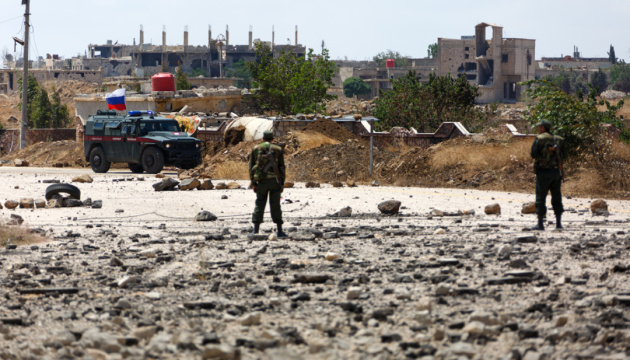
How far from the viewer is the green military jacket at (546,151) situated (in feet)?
36.4

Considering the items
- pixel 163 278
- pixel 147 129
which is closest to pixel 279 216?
pixel 163 278

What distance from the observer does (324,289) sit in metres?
7.78

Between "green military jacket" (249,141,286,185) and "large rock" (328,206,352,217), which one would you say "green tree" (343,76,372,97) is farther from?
"green military jacket" (249,141,286,185)

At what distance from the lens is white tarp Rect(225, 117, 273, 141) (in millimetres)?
27745

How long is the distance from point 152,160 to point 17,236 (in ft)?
44.9

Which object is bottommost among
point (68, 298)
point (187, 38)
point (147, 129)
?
point (68, 298)

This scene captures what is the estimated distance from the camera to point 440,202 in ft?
51.7

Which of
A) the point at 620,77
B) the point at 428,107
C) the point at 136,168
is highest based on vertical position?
the point at 620,77

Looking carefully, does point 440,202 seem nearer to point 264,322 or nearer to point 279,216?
point 279,216

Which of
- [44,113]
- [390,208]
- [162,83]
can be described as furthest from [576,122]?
[44,113]

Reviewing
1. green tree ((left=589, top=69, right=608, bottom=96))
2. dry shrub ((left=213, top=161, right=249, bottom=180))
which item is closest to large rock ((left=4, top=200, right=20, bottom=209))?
dry shrub ((left=213, top=161, right=249, bottom=180))

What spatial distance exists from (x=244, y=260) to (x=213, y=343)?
352 cm

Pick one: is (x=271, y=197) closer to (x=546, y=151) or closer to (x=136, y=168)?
(x=546, y=151)

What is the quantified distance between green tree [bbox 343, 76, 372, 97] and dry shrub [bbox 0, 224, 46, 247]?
92.5 meters
